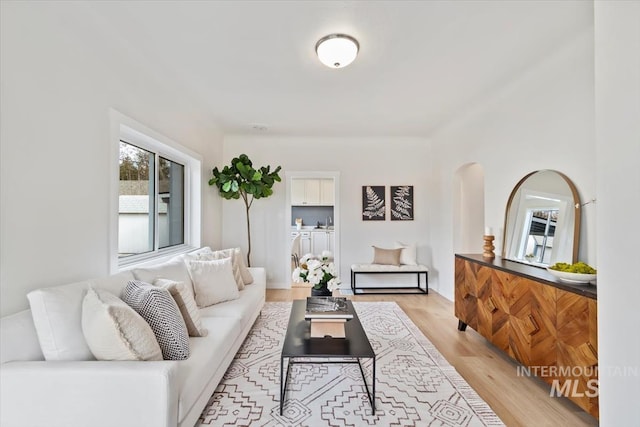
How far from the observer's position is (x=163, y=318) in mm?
1678

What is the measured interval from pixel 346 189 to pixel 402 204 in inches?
41.1

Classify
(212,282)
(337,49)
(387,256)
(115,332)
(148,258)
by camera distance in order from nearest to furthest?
(115,332), (337,49), (212,282), (148,258), (387,256)

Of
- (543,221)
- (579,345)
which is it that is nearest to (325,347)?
(579,345)

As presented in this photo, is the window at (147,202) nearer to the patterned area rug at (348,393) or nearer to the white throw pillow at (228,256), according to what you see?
the white throw pillow at (228,256)

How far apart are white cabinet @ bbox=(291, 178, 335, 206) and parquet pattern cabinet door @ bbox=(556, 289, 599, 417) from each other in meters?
6.16

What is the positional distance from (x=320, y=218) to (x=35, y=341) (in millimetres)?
7015

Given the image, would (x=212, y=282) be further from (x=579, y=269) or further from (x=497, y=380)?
(x=579, y=269)

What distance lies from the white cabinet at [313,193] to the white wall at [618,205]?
6.68 m

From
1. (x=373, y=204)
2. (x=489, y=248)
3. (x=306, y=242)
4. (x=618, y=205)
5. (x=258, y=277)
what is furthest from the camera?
(x=306, y=242)

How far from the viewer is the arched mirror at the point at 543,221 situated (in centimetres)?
235

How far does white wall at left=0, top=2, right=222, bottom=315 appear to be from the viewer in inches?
59.9

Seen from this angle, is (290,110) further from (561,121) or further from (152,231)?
(561,121)

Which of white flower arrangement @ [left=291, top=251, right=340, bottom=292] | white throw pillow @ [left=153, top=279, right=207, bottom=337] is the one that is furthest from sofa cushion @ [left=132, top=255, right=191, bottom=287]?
white flower arrangement @ [left=291, top=251, right=340, bottom=292]

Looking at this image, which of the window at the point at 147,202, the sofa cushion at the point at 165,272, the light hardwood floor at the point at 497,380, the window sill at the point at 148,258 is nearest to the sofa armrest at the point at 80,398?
the sofa cushion at the point at 165,272
